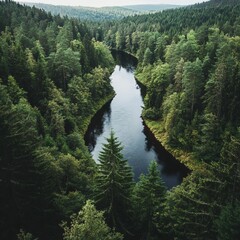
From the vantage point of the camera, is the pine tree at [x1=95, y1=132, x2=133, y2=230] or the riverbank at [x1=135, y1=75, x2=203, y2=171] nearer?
the pine tree at [x1=95, y1=132, x2=133, y2=230]

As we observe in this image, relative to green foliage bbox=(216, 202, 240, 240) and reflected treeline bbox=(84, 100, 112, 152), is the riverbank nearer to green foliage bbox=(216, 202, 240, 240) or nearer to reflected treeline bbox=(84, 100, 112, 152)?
reflected treeline bbox=(84, 100, 112, 152)

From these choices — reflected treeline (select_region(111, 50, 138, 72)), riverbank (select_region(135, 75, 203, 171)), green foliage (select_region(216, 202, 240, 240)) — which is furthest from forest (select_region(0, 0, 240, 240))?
reflected treeline (select_region(111, 50, 138, 72))

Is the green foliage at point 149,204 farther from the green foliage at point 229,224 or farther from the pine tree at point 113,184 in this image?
the green foliage at point 229,224

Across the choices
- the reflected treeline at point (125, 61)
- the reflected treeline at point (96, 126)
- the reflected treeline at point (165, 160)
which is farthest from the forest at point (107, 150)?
the reflected treeline at point (125, 61)

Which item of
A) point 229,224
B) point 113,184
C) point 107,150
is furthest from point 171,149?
point 229,224

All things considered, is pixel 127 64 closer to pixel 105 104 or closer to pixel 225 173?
pixel 105 104

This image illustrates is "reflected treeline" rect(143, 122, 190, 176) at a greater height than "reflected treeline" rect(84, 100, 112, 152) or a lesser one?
greater
